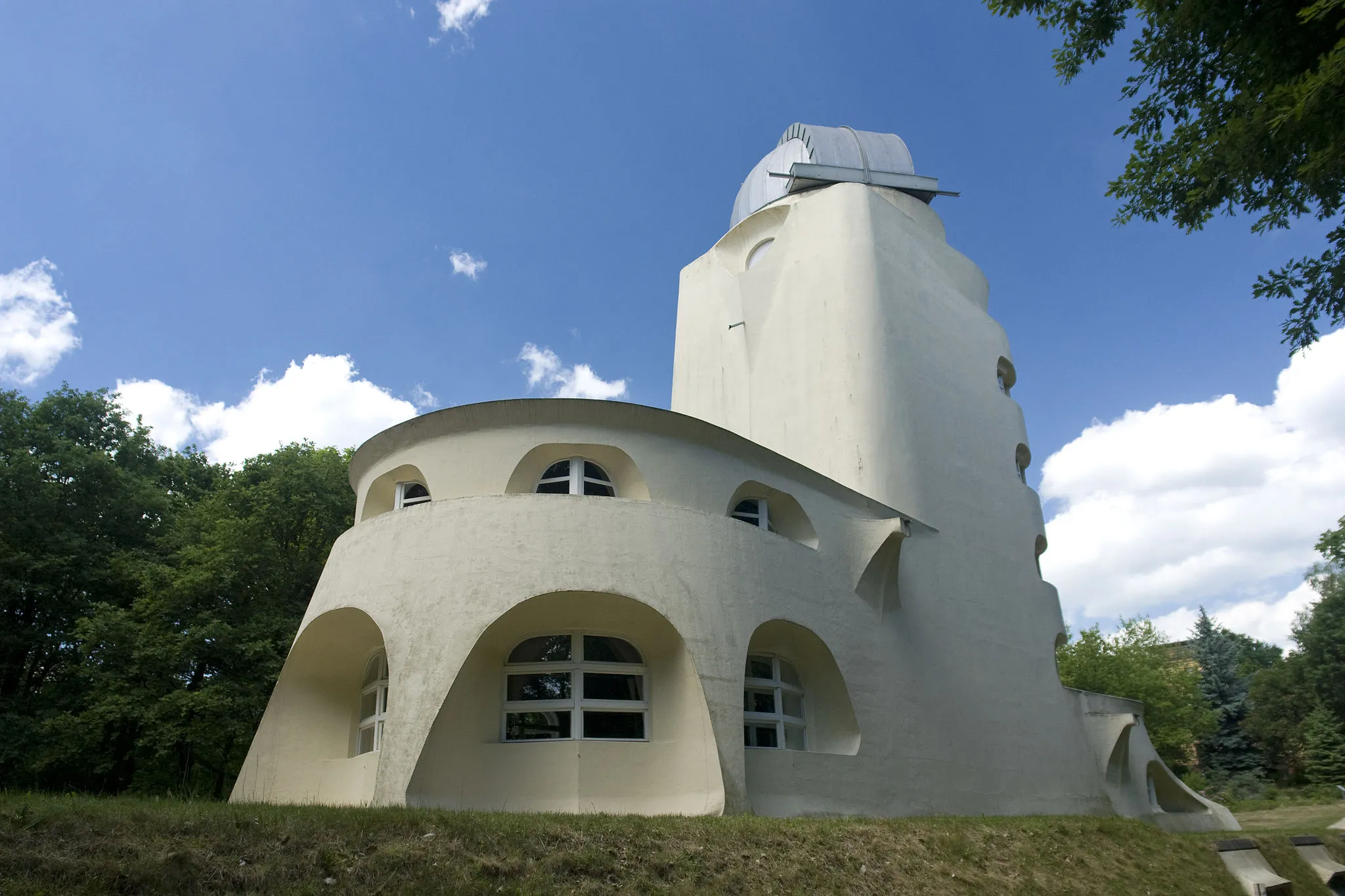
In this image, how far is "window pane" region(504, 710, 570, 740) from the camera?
12.9m

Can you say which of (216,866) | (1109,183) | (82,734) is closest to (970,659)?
(1109,183)

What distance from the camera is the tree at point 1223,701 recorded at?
43.2 metres

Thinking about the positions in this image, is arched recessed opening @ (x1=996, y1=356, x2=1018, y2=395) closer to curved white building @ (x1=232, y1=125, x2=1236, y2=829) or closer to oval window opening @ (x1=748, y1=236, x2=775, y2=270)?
curved white building @ (x1=232, y1=125, x2=1236, y2=829)

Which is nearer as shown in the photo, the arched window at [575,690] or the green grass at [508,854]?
the green grass at [508,854]

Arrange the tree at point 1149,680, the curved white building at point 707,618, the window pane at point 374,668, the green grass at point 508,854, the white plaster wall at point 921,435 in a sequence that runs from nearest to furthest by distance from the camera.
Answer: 1. the green grass at point 508,854
2. the curved white building at point 707,618
3. the window pane at point 374,668
4. the white plaster wall at point 921,435
5. the tree at point 1149,680

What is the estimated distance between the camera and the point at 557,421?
14.4 meters

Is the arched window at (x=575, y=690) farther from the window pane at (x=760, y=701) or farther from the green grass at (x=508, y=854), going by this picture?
the green grass at (x=508, y=854)

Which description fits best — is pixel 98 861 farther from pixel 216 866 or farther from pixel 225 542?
pixel 225 542

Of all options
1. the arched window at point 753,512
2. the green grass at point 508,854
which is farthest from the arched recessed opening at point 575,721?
the arched window at point 753,512

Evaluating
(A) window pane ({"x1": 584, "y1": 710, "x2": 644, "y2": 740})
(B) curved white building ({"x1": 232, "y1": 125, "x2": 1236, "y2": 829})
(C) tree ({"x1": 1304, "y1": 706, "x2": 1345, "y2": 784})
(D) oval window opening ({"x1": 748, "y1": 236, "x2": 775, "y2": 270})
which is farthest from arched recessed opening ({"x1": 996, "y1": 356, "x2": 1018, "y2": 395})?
(C) tree ({"x1": 1304, "y1": 706, "x2": 1345, "y2": 784})

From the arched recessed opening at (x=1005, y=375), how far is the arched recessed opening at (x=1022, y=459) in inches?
65.5

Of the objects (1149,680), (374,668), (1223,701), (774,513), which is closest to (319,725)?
(374,668)

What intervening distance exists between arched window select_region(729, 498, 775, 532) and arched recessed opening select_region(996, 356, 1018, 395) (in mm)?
11172

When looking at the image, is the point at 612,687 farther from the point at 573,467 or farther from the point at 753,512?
the point at 753,512
